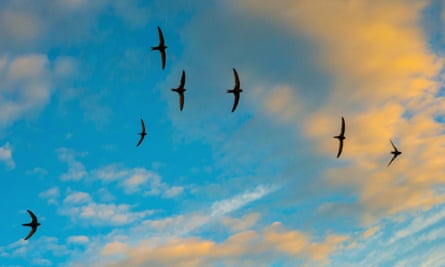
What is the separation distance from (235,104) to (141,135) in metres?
17.9

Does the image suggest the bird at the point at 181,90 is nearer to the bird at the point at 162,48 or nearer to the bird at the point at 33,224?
the bird at the point at 162,48

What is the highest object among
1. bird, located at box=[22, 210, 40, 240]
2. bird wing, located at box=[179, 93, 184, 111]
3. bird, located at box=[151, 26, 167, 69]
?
bird, located at box=[151, 26, 167, 69]

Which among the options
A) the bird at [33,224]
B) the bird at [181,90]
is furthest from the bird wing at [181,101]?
the bird at [33,224]

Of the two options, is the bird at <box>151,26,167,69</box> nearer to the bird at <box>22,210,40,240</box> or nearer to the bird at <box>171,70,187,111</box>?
the bird at <box>171,70,187,111</box>

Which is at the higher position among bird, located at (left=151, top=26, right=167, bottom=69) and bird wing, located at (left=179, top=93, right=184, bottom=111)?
bird, located at (left=151, top=26, right=167, bottom=69)

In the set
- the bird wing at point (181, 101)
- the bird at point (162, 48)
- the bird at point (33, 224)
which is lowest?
the bird at point (33, 224)

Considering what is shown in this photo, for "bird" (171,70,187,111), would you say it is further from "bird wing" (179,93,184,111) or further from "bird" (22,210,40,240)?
"bird" (22,210,40,240)

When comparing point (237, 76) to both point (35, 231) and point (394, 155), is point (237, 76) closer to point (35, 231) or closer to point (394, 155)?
point (394, 155)

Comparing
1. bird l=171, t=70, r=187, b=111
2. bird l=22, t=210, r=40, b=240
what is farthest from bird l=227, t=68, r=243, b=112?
bird l=22, t=210, r=40, b=240

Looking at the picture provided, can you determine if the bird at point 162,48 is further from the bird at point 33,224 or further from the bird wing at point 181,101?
the bird at point 33,224

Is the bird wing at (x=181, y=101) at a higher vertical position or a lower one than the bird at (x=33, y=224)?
higher

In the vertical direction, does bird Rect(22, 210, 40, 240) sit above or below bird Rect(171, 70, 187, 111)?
below

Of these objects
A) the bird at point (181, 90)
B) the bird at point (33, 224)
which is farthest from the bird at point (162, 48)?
the bird at point (33, 224)

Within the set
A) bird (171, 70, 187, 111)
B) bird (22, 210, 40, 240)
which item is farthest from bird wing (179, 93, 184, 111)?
bird (22, 210, 40, 240)
